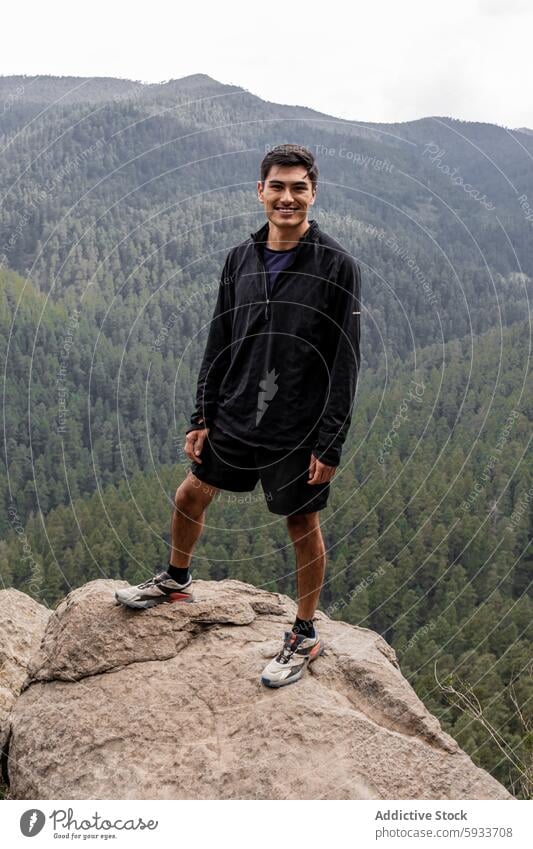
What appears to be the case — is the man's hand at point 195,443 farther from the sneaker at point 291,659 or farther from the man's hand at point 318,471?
the sneaker at point 291,659

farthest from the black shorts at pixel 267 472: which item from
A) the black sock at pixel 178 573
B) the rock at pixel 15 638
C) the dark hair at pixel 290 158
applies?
the rock at pixel 15 638

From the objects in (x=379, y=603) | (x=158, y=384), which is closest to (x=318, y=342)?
(x=379, y=603)

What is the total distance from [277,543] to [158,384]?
60.2 metres

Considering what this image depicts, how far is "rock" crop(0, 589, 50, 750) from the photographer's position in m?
7.49

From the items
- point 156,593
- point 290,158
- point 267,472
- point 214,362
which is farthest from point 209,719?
point 290,158

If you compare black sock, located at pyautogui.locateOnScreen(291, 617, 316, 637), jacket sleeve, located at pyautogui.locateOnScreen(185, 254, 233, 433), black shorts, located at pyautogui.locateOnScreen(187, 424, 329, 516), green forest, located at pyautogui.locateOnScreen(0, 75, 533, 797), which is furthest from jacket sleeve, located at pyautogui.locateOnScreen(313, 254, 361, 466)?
black sock, located at pyautogui.locateOnScreen(291, 617, 316, 637)

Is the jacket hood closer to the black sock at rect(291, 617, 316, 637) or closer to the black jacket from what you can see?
the black jacket

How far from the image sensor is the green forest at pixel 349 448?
2059 cm

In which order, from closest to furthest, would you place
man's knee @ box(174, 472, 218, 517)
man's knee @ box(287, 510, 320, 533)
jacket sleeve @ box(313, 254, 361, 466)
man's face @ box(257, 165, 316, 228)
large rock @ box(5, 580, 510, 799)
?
large rock @ box(5, 580, 510, 799) < jacket sleeve @ box(313, 254, 361, 466) < man's face @ box(257, 165, 316, 228) < man's knee @ box(287, 510, 320, 533) < man's knee @ box(174, 472, 218, 517)

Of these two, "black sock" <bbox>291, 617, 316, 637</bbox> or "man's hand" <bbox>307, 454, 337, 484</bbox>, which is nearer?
"man's hand" <bbox>307, 454, 337, 484</bbox>

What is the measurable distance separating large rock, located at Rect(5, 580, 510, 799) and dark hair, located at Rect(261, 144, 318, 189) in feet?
12.3

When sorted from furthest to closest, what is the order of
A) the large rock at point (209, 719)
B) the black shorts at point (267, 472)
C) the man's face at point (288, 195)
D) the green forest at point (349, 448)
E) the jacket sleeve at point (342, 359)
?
the green forest at point (349, 448) → the black shorts at point (267, 472) → the man's face at point (288, 195) → the jacket sleeve at point (342, 359) → the large rock at point (209, 719)

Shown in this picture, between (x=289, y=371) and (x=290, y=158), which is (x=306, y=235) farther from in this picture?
(x=289, y=371)

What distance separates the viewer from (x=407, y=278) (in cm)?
14088
